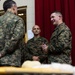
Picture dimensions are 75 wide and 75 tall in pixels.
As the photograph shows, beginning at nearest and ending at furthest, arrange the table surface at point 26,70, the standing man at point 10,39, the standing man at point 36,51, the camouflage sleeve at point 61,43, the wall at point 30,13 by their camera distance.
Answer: the table surface at point 26,70, the standing man at point 10,39, the camouflage sleeve at point 61,43, the standing man at point 36,51, the wall at point 30,13

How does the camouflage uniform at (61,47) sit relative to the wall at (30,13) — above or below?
below

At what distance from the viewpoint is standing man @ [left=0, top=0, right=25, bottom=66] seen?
2.51 m

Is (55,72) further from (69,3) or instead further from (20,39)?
(69,3)

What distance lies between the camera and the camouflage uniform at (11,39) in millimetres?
2508

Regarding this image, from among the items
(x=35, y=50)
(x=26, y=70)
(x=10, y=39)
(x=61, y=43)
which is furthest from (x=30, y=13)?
(x=26, y=70)

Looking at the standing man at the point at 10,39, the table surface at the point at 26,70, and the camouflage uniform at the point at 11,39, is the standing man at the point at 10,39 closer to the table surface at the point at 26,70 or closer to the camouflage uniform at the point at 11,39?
the camouflage uniform at the point at 11,39

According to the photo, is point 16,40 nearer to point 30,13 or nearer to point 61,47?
point 61,47

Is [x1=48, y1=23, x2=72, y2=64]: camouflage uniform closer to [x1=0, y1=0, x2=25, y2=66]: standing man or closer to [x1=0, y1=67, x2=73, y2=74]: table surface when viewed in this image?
[x1=0, y1=0, x2=25, y2=66]: standing man

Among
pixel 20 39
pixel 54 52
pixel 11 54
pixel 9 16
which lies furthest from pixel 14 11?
pixel 54 52

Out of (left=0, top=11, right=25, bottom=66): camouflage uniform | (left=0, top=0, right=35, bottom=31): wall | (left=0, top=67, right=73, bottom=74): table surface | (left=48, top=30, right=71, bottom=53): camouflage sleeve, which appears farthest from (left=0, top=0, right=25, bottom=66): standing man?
(left=0, top=0, right=35, bottom=31): wall

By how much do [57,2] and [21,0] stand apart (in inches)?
38.4

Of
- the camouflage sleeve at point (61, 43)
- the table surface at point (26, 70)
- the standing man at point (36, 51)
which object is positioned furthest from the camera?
the standing man at point (36, 51)

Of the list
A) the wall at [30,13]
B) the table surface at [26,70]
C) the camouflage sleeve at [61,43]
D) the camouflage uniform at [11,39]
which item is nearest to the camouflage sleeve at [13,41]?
the camouflage uniform at [11,39]

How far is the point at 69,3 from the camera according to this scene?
4.18m
